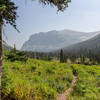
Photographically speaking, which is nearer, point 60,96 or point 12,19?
point 12,19

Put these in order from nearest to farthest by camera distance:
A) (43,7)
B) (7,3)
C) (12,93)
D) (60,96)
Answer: (7,3), (43,7), (12,93), (60,96)

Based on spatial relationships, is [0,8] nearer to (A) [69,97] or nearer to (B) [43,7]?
(B) [43,7]

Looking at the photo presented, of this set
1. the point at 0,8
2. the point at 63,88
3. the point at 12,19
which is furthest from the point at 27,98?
the point at 0,8

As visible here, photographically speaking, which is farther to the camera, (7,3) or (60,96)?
(60,96)

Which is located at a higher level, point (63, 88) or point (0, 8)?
point (0, 8)

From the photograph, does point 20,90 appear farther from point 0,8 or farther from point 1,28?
point 0,8

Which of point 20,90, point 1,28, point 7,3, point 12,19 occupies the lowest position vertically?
point 20,90

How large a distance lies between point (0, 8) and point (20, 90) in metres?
4.25

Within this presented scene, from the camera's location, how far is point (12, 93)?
19.7ft

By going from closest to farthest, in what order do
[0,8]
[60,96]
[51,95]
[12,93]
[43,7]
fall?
[0,8]
[43,7]
[12,93]
[51,95]
[60,96]

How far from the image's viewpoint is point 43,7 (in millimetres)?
5613

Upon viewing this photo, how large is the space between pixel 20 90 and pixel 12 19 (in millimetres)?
3760

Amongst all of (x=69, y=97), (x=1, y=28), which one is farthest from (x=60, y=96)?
(x=1, y=28)

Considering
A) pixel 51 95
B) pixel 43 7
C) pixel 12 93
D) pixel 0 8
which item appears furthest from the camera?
pixel 51 95
